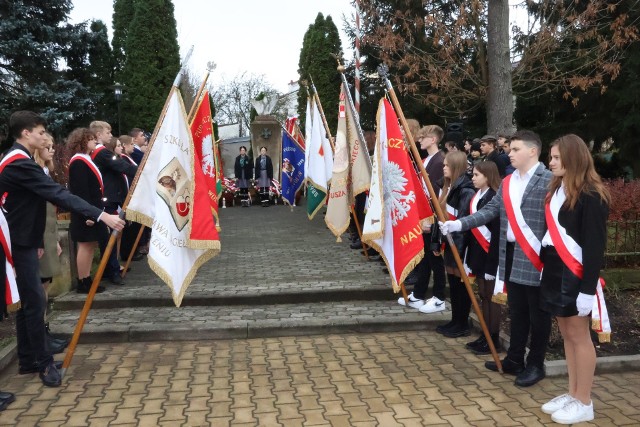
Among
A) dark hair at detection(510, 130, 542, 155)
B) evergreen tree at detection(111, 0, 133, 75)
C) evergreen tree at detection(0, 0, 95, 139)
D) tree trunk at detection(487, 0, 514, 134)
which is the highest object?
evergreen tree at detection(111, 0, 133, 75)

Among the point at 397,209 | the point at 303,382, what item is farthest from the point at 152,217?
the point at 397,209

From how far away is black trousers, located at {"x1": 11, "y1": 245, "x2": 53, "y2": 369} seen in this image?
177 inches

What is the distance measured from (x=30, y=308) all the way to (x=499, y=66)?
950 centimetres

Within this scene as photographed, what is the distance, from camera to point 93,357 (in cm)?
525

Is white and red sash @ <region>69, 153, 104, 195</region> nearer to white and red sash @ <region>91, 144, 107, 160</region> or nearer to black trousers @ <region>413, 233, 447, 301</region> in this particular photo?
white and red sash @ <region>91, 144, 107, 160</region>

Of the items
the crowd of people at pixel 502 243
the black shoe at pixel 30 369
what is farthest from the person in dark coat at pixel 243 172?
the black shoe at pixel 30 369

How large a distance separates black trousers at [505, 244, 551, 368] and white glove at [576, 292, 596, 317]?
0.59m

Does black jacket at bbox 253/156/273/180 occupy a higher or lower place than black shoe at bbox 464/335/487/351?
higher

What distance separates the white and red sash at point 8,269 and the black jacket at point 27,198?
0.42 feet

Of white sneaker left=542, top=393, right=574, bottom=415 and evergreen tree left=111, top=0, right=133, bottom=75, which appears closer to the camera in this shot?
white sneaker left=542, top=393, right=574, bottom=415

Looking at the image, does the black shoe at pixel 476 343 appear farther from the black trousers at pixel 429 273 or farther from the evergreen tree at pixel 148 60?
the evergreen tree at pixel 148 60

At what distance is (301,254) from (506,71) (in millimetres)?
5484

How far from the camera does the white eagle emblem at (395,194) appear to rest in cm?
564

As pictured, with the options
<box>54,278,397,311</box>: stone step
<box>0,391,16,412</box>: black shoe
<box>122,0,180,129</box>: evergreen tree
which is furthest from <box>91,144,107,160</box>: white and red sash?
<box>122,0,180,129</box>: evergreen tree
